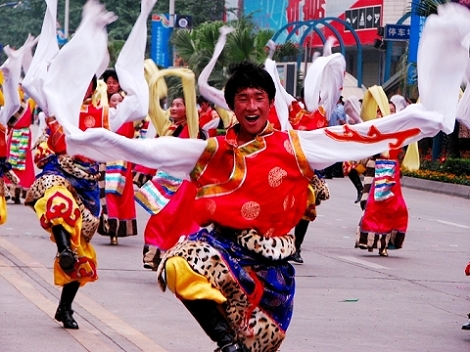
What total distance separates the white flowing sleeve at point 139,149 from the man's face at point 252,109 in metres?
0.20

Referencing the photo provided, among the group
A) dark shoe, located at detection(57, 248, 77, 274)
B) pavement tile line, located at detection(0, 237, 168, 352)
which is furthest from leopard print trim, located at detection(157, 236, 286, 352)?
dark shoe, located at detection(57, 248, 77, 274)

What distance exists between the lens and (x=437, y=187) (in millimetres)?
25422

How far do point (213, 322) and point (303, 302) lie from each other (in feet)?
15.2

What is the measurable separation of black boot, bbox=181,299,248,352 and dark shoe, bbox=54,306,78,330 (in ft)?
9.72

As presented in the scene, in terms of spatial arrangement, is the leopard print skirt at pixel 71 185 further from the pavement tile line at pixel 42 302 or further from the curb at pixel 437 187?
the curb at pixel 437 187

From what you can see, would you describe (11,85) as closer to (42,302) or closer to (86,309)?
(42,302)

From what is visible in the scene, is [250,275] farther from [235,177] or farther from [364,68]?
[364,68]

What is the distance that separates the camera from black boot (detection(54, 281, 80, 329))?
8.34 m

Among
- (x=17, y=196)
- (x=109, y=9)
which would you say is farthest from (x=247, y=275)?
(x=109, y=9)

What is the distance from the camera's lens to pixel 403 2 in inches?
1807

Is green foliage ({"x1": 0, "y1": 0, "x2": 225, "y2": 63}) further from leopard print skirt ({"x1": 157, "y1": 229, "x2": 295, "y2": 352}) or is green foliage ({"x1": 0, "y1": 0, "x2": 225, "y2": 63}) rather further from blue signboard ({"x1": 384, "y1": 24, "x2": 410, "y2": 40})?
leopard print skirt ({"x1": 157, "y1": 229, "x2": 295, "y2": 352})

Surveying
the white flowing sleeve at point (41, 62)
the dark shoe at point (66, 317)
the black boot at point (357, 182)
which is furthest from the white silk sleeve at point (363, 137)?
the black boot at point (357, 182)

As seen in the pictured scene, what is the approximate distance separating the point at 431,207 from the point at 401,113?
15598mm

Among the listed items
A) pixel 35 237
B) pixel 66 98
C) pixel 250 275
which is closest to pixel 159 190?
pixel 35 237
